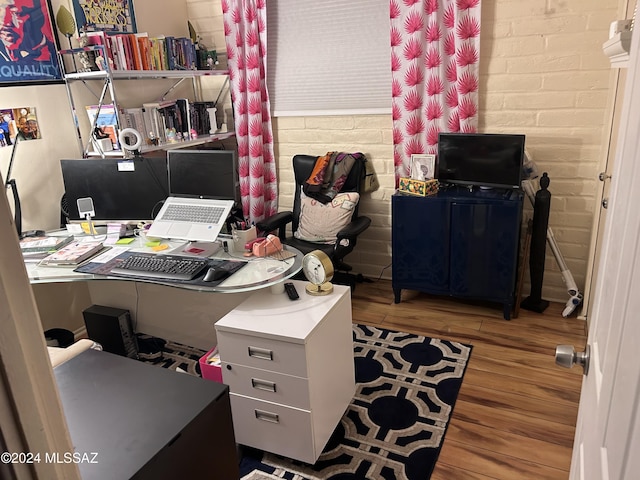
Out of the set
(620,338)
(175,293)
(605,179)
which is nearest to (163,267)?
(175,293)

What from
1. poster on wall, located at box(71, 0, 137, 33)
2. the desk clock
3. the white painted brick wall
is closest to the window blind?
the white painted brick wall

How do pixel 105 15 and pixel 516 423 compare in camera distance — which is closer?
pixel 516 423

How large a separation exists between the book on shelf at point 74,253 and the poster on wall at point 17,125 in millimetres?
742

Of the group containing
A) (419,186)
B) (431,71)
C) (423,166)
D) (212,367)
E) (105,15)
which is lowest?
(212,367)

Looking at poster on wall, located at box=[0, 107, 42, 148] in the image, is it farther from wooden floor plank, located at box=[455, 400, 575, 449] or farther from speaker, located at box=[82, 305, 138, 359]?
wooden floor plank, located at box=[455, 400, 575, 449]

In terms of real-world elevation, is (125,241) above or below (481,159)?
below

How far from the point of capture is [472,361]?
2.71 m

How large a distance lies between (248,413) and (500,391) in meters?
1.27

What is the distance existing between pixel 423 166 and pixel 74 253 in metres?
2.14

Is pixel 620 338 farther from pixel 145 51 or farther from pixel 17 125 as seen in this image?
pixel 145 51

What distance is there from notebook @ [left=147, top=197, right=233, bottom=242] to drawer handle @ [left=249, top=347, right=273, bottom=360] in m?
0.62

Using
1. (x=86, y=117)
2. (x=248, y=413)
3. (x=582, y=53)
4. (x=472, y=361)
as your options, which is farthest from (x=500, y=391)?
(x=86, y=117)

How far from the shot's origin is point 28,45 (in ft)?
9.24

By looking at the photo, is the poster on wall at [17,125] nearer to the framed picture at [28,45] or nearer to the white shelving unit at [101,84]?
the framed picture at [28,45]
